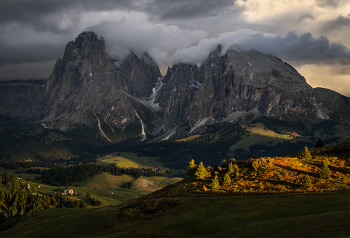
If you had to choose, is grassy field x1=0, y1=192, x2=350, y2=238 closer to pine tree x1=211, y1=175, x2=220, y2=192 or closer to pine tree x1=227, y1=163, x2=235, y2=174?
pine tree x1=211, y1=175, x2=220, y2=192

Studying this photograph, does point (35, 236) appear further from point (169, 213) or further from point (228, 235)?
point (228, 235)

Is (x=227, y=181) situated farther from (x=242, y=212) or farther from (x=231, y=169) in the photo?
(x=242, y=212)

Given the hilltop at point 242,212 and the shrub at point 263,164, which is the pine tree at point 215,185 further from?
the shrub at point 263,164

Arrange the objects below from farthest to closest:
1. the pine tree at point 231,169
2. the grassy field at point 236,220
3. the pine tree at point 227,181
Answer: the pine tree at point 231,169 → the pine tree at point 227,181 → the grassy field at point 236,220

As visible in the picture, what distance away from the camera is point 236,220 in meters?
56.6

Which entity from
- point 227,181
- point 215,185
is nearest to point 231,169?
point 227,181

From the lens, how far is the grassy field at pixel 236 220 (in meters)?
43.5

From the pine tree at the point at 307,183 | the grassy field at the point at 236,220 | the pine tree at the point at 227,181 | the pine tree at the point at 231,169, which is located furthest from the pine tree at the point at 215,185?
the pine tree at the point at 307,183

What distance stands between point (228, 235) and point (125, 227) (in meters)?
24.7

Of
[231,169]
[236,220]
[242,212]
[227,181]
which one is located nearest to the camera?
[236,220]

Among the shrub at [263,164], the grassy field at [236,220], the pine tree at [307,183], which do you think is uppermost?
the shrub at [263,164]

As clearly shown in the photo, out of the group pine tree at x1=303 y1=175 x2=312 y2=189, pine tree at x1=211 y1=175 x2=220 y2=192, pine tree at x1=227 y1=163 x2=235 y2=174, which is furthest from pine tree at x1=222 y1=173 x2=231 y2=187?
pine tree at x1=303 y1=175 x2=312 y2=189

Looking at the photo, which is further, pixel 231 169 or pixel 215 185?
pixel 231 169

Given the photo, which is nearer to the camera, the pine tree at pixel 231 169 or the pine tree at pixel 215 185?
the pine tree at pixel 215 185
